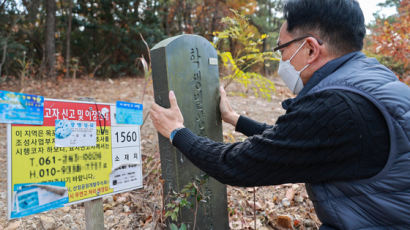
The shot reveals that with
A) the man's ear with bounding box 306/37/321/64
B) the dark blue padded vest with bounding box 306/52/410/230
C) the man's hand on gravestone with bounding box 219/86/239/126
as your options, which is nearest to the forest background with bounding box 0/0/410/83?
the man's hand on gravestone with bounding box 219/86/239/126

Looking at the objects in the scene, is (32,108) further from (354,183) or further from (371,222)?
(371,222)

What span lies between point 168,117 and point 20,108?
0.72 m

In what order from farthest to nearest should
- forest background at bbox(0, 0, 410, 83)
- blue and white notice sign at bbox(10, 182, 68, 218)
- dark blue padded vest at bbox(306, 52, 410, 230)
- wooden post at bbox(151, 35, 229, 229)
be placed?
forest background at bbox(0, 0, 410, 83) < wooden post at bbox(151, 35, 229, 229) < blue and white notice sign at bbox(10, 182, 68, 218) < dark blue padded vest at bbox(306, 52, 410, 230)

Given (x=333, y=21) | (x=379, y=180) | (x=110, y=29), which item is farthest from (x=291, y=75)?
(x=110, y=29)

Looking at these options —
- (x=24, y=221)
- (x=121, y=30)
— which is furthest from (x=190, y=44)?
(x=121, y=30)

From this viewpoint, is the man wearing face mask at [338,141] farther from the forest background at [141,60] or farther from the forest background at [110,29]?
the forest background at [110,29]

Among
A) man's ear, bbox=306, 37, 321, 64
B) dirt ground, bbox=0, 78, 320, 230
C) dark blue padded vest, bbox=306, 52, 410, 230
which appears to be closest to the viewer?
dark blue padded vest, bbox=306, 52, 410, 230

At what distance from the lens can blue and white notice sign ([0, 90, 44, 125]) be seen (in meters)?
1.15

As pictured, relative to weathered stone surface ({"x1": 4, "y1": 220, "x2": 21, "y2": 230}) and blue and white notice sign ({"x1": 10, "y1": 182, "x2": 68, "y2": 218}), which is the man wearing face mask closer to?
blue and white notice sign ({"x1": 10, "y1": 182, "x2": 68, "y2": 218})

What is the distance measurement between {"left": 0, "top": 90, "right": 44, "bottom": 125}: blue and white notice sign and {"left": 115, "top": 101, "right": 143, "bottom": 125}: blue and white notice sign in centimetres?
41

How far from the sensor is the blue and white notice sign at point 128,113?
1.61 metres

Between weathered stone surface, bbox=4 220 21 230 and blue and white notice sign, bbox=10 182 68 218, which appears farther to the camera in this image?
weathered stone surface, bbox=4 220 21 230

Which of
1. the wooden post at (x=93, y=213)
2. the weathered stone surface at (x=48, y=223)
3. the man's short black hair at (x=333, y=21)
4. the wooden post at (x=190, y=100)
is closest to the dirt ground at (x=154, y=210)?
the weathered stone surface at (x=48, y=223)

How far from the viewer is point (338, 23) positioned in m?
1.26
